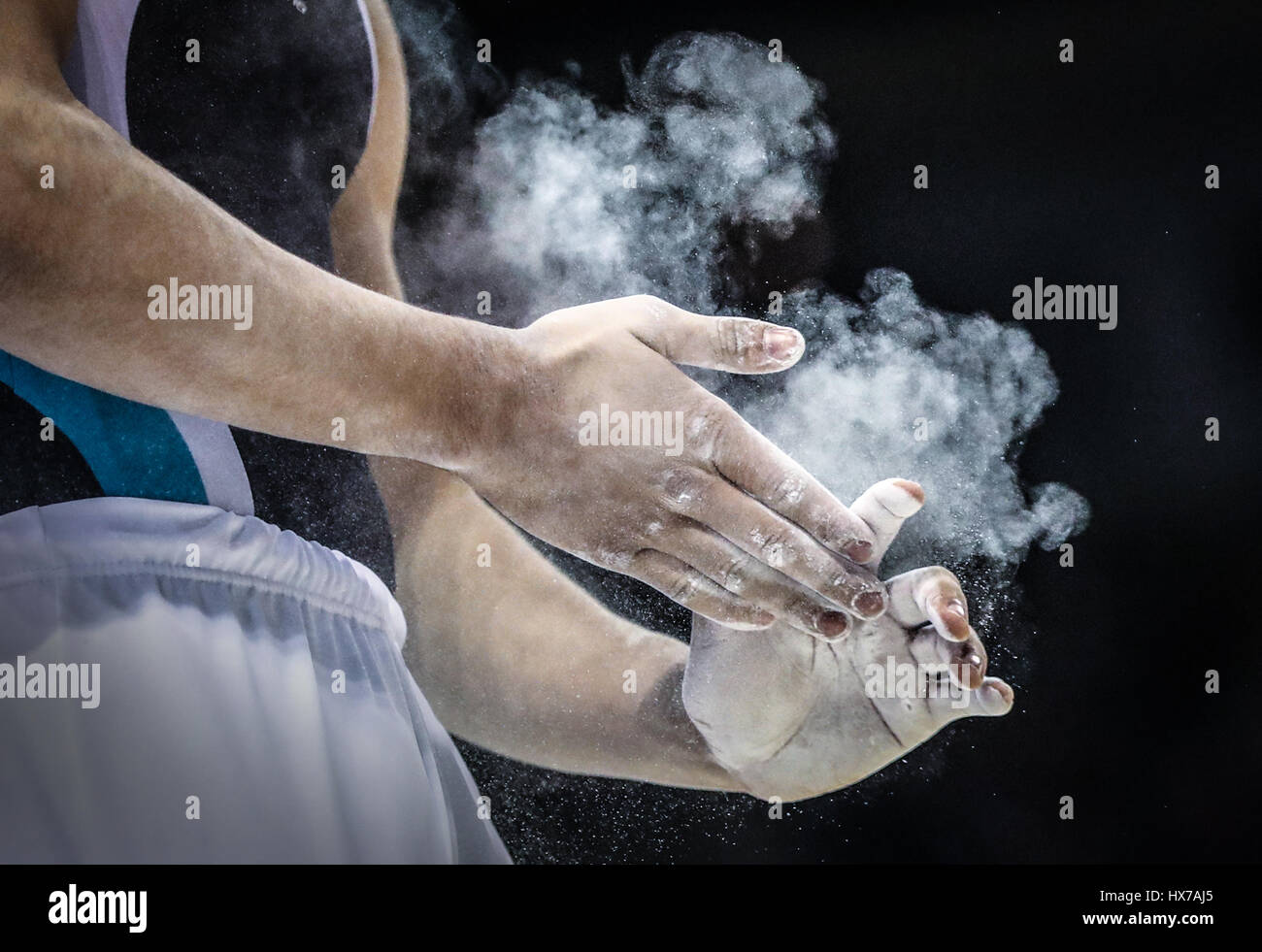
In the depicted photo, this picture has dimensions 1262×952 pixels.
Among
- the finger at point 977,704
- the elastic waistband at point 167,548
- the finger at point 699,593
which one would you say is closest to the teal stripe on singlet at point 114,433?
the elastic waistband at point 167,548

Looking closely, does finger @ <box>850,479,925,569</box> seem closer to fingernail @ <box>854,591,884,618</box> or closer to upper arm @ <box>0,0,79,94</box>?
fingernail @ <box>854,591,884,618</box>

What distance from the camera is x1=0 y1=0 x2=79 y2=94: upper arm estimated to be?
616mm

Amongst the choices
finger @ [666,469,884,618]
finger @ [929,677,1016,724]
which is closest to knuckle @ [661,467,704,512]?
finger @ [666,469,884,618]

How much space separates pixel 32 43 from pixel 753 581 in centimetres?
55

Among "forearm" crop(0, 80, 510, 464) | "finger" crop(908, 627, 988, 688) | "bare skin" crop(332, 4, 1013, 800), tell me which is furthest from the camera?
"bare skin" crop(332, 4, 1013, 800)

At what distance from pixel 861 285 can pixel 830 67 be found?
0.18m

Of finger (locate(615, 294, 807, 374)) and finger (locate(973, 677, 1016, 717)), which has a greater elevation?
finger (locate(615, 294, 807, 374))

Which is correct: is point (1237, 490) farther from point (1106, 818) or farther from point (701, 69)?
point (701, 69)

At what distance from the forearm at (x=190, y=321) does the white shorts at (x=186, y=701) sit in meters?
0.10

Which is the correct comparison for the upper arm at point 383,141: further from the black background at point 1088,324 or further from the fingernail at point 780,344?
the fingernail at point 780,344

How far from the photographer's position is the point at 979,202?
87 cm

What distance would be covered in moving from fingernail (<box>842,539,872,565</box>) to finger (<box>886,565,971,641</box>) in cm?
3

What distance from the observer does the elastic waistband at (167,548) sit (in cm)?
67
